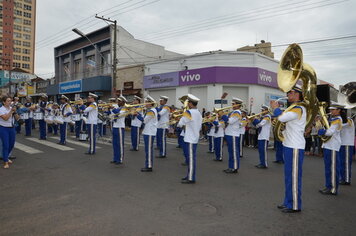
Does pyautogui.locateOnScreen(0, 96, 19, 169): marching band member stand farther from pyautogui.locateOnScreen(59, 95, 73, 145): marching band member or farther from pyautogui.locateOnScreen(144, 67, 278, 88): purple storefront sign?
pyautogui.locateOnScreen(144, 67, 278, 88): purple storefront sign

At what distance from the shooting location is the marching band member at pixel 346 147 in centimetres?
621

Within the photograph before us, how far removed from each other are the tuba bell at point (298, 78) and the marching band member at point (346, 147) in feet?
6.18

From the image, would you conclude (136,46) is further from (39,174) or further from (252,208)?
(252,208)

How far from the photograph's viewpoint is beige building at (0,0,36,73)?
9050cm

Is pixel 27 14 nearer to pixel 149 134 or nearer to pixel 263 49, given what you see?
pixel 263 49

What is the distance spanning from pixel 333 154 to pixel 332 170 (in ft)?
1.13

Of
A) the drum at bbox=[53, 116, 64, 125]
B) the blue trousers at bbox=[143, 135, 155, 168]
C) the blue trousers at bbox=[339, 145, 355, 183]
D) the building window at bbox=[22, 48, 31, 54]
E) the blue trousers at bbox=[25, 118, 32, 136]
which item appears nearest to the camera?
the blue trousers at bbox=[339, 145, 355, 183]

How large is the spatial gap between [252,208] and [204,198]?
35.8 inches

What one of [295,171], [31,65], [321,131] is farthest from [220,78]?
[31,65]

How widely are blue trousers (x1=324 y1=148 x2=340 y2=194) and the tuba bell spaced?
1.25 m

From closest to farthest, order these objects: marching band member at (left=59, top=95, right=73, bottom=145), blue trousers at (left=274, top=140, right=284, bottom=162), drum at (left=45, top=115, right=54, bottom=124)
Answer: blue trousers at (left=274, top=140, right=284, bottom=162) < marching band member at (left=59, top=95, right=73, bottom=145) < drum at (left=45, top=115, right=54, bottom=124)

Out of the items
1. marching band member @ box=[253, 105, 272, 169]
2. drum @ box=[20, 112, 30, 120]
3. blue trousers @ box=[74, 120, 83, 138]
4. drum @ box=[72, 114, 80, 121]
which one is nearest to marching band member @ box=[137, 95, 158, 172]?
marching band member @ box=[253, 105, 272, 169]

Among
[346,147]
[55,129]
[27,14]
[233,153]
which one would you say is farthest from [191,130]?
[27,14]

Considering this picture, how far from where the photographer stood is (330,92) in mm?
5059
